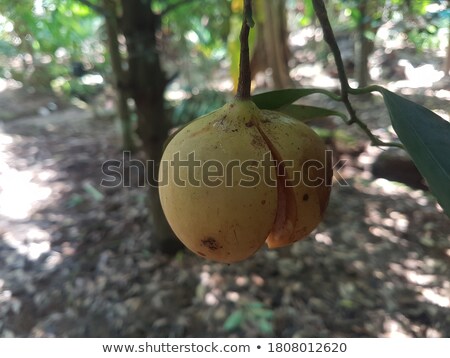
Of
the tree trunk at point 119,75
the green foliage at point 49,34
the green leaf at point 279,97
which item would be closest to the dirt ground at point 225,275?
the tree trunk at point 119,75

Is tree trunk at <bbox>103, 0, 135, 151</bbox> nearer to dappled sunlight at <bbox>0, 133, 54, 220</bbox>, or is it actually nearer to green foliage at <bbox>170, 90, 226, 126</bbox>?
green foliage at <bbox>170, 90, 226, 126</bbox>

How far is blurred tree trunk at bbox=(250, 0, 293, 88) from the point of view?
2.50 m

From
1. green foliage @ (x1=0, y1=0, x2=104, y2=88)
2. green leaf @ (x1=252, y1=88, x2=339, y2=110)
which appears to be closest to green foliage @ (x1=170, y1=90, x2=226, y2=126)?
green foliage @ (x1=0, y1=0, x2=104, y2=88)

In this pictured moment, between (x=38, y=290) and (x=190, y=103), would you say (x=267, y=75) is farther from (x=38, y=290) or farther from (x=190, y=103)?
(x=38, y=290)

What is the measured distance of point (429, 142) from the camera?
1.51ft

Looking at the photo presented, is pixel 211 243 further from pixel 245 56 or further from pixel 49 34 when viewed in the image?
pixel 49 34

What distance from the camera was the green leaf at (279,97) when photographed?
0.58 m

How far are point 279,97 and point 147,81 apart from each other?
3.38 feet

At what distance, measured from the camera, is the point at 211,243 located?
47cm

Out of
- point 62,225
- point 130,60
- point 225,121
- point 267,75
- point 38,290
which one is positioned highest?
point 267,75

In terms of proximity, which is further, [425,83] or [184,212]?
[425,83]

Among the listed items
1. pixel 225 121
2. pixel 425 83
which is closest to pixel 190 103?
pixel 425 83
